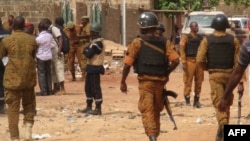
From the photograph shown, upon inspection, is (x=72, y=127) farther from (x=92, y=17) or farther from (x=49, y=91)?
(x=92, y=17)

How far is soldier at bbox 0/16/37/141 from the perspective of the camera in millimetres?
9578

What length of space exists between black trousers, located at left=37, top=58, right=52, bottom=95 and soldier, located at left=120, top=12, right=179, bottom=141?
7022 millimetres

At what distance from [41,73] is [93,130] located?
4.67 m

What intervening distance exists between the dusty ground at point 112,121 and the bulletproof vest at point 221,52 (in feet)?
3.37

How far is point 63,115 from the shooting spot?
1319 cm

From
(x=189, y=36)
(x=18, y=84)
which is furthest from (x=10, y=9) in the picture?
(x=18, y=84)

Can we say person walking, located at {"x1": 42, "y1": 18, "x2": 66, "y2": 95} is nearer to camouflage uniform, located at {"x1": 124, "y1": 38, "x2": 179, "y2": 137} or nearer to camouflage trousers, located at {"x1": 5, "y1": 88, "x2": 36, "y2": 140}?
camouflage trousers, located at {"x1": 5, "y1": 88, "x2": 36, "y2": 140}

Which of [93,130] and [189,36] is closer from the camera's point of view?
[93,130]

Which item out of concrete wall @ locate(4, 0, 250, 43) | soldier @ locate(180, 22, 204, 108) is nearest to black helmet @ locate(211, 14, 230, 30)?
soldier @ locate(180, 22, 204, 108)

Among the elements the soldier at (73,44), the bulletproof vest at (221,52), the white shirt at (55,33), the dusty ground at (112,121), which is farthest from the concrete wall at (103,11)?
the bulletproof vest at (221,52)

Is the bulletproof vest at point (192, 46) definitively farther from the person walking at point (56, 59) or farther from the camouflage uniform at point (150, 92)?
the camouflage uniform at point (150, 92)

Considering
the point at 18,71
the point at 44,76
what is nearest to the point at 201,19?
the point at 44,76

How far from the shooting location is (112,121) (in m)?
12.3

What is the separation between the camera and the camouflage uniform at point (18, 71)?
9.57 m
